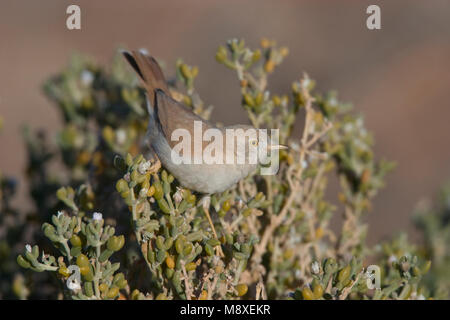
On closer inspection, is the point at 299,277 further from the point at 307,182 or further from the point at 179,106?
the point at 179,106

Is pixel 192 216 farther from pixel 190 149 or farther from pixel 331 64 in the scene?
pixel 331 64

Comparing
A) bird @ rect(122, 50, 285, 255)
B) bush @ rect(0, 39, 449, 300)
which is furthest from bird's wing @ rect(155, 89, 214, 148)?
bush @ rect(0, 39, 449, 300)

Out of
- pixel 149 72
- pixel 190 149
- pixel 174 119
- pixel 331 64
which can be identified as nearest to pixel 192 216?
pixel 190 149

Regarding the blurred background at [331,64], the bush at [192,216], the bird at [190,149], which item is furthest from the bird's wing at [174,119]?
the blurred background at [331,64]

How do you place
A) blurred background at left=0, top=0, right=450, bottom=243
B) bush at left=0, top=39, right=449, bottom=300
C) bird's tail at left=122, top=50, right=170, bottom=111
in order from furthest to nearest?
blurred background at left=0, top=0, right=450, bottom=243 < bird's tail at left=122, top=50, right=170, bottom=111 < bush at left=0, top=39, right=449, bottom=300

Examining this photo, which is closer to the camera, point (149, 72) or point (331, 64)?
point (149, 72)

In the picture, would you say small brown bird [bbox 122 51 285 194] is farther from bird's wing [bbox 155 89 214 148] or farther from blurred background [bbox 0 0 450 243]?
blurred background [bbox 0 0 450 243]
